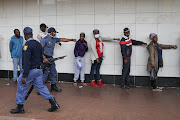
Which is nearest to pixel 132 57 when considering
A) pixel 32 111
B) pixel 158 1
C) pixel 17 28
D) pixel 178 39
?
pixel 178 39

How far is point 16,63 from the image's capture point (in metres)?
8.09

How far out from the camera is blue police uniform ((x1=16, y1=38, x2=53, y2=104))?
14.4ft

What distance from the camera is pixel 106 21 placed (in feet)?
25.7

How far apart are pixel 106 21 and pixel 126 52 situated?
1.45m

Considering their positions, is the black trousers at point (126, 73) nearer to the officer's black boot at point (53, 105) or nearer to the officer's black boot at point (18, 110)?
the officer's black boot at point (53, 105)

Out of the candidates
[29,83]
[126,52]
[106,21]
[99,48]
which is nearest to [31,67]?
[29,83]

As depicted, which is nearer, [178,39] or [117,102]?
[117,102]

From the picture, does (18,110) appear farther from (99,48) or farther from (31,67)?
(99,48)

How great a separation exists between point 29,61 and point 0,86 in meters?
3.86

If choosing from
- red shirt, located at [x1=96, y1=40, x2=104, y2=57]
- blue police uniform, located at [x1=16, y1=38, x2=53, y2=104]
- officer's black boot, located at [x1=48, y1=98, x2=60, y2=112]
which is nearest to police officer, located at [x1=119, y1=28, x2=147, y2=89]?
red shirt, located at [x1=96, y1=40, x2=104, y2=57]

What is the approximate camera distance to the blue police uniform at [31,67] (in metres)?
4.40

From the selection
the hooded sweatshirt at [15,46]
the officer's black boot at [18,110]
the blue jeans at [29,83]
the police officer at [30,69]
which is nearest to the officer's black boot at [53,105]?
the police officer at [30,69]

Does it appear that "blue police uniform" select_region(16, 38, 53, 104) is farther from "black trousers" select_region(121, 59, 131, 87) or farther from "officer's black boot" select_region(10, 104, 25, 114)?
"black trousers" select_region(121, 59, 131, 87)

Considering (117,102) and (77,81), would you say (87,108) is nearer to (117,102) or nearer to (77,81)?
(117,102)
